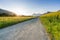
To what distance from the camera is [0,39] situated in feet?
40.3

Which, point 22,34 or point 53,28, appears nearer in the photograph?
point 22,34

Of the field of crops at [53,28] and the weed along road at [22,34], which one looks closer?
the weed along road at [22,34]

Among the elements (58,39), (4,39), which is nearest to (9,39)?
(4,39)

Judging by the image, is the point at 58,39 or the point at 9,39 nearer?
the point at 58,39

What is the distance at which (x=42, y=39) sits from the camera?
42.3 ft

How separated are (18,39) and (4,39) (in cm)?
102

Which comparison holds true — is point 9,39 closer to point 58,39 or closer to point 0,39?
point 0,39

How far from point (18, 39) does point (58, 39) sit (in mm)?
2826

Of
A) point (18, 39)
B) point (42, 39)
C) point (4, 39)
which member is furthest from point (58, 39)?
point (4, 39)

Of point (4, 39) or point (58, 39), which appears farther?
point (4, 39)

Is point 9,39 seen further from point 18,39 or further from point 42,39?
point 42,39

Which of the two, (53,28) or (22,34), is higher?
(22,34)

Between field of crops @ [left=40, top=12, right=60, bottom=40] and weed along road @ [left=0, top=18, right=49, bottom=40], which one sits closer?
weed along road @ [left=0, top=18, right=49, bottom=40]

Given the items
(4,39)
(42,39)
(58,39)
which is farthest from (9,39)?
(58,39)
